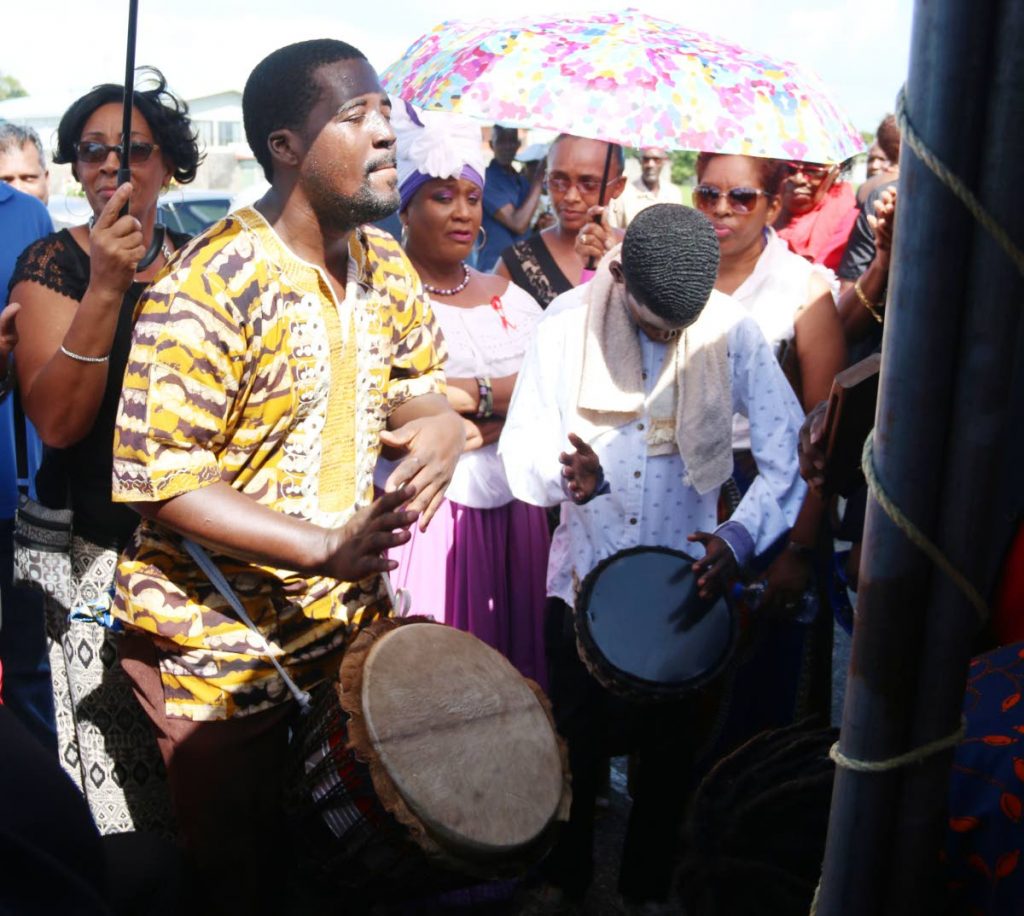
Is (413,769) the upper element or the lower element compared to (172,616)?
lower

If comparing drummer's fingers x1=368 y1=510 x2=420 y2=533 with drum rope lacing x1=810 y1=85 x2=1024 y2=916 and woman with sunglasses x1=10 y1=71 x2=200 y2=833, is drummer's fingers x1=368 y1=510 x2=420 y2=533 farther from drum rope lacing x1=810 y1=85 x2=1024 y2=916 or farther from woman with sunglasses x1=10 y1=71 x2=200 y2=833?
drum rope lacing x1=810 y1=85 x2=1024 y2=916

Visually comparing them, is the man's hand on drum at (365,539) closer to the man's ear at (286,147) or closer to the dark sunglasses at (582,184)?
the man's ear at (286,147)

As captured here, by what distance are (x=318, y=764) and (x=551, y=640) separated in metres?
1.15

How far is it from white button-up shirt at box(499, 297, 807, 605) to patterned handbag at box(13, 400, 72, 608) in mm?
1218

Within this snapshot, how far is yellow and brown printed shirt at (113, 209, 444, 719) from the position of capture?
7.13 feet

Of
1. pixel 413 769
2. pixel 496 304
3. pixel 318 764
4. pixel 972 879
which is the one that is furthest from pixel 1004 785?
pixel 496 304

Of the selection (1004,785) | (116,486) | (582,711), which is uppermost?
(116,486)

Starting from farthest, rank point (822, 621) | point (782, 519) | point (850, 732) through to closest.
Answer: point (822, 621), point (782, 519), point (850, 732)

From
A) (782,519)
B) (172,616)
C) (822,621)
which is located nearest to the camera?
(172,616)

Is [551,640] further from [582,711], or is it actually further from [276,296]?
[276,296]

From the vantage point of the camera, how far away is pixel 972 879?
1598 mm

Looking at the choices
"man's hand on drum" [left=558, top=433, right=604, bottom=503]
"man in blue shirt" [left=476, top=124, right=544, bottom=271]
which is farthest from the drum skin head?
"man in blue shirt" [left=476, top=124, right=544, bottom=271]

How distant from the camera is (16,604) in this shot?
3998mm

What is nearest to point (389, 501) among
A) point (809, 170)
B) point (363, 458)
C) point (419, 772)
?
point (363, 458)
